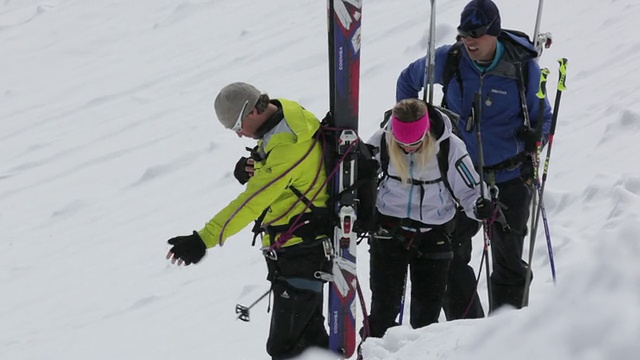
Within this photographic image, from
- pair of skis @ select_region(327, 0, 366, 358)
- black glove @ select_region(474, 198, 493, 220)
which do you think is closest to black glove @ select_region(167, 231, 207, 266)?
pair of skis @ select_region(327, 0, 366, 358)

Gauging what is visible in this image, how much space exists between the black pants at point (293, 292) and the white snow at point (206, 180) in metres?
0.27

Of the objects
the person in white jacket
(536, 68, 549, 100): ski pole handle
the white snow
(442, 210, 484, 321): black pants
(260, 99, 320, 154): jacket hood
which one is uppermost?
(260, 99, 320, 154): jacket hood

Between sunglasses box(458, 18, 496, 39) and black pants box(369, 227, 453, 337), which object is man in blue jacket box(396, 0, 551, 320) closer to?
sunglasses box(458, 18, 496, 39)

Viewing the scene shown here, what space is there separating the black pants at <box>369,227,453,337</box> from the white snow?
20.6 inches

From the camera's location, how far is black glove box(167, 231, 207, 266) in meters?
4.43

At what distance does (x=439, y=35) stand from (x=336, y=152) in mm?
7924

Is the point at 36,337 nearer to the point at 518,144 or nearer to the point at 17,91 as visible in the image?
the point at 518,144

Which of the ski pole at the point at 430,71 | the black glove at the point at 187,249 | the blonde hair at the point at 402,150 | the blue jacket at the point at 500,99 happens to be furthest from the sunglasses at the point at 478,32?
the black glove at the point at 187,249

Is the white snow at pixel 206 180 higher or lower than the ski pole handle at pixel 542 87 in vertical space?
lower

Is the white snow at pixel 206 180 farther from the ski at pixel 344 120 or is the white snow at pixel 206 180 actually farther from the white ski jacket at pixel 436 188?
the white ski jacket at pixel 436 188

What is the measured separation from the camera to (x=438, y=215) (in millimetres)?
4891

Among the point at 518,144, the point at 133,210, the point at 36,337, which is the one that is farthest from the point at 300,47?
the point at 518,144

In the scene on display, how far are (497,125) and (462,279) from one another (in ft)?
3.38

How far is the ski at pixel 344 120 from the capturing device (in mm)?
4969
